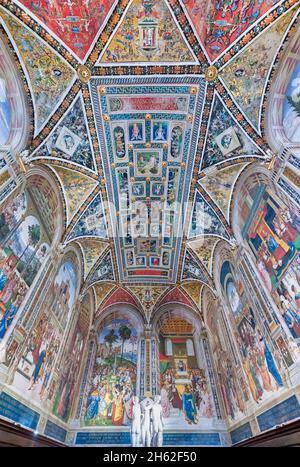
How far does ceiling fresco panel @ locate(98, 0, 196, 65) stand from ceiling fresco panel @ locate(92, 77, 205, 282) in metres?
0.60

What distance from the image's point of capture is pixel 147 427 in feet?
34.9

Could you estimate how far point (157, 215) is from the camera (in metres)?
12.5

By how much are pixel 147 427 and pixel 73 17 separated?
563 inches

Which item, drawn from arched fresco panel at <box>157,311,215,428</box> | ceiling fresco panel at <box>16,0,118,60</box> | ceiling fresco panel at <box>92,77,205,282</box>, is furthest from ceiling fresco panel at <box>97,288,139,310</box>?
ceiling fresco panel at <box>16,0,118,60</box>

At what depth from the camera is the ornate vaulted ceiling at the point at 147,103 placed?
7.28 metres

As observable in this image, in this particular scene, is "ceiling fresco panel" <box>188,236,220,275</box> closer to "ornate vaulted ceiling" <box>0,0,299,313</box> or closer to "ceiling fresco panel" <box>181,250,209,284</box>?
"ornate vaulted ceiling" <box>0,0,299,313</box>

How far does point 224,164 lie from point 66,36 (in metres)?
6.46

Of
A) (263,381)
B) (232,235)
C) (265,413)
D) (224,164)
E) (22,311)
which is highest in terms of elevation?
(224,164)

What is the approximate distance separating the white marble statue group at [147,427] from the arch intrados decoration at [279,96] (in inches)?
435

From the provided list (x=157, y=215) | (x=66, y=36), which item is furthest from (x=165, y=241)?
(x=66, y=36)

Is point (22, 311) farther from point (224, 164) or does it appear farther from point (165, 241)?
point (224, 164)

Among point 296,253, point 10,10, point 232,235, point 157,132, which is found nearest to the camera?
point 10,10

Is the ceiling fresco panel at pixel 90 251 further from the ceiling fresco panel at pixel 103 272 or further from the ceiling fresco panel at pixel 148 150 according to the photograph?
the ceiling fresco panel at pixel 148 150

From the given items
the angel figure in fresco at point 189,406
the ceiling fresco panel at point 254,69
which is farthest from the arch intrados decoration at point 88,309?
the ceiling fresco panel at point 254,69
